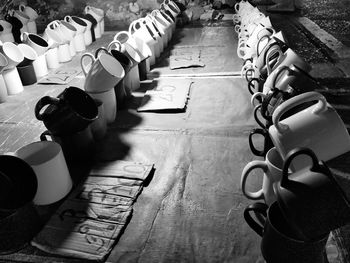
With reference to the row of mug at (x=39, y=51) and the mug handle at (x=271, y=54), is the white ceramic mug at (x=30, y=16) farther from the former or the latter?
the mug handle at (x=271, y=54)

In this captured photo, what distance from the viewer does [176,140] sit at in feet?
5.13

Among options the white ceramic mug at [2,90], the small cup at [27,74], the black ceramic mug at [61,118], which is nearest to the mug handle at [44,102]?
the black ceramic mug at [61,118]

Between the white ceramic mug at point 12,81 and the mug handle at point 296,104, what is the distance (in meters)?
1.88

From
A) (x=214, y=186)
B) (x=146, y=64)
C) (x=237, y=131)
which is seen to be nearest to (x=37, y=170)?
(x=214, y=186)

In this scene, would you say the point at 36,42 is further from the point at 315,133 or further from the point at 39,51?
the point at 315,133

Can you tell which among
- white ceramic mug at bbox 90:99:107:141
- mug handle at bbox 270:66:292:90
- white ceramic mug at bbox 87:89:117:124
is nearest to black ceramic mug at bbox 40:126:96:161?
white ceramic mug at bbox 90:99:107:141

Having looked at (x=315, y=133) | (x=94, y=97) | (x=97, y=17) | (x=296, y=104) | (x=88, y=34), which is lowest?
(x=88, y=34)

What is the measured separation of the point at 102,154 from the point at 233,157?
1.99ft

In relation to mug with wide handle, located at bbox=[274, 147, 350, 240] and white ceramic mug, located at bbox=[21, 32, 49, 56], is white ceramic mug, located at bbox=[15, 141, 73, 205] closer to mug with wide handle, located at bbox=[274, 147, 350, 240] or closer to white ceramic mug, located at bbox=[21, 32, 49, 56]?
mug with wide handle, located at bbox=[274, 147, 350, 240]

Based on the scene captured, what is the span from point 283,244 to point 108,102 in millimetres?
1146

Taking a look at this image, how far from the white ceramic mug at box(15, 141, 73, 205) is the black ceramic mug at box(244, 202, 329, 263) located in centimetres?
68

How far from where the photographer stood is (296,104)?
887 mm

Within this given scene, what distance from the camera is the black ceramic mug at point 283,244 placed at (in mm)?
786

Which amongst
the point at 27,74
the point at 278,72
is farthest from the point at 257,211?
the point at 27,74
